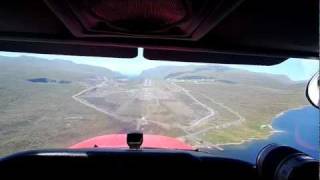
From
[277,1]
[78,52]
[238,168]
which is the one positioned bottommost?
[238,168]

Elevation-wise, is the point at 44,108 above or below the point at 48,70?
below

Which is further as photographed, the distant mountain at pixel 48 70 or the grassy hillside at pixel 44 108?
the distant mountain at pixel 48 70

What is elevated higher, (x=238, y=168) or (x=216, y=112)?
(x=238, y=168)

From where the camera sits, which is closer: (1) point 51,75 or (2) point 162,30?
(2) point 162,30

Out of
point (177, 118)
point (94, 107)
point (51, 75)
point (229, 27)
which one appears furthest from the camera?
point (51, 75)

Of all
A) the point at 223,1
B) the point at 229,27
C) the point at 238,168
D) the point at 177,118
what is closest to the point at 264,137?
the point at 177,118

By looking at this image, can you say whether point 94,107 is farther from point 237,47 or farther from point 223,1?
point 223,1

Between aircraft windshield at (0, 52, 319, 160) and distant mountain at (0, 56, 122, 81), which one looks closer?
aircraft windshield at (0, 52, 319, 160)

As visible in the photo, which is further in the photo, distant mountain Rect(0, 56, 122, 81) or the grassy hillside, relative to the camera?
distant mountain Rect(0, 56, 122, 81)

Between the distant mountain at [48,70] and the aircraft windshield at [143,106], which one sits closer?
the aircraft windshield at [143,106]

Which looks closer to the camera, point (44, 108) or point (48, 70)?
point (44, 108)

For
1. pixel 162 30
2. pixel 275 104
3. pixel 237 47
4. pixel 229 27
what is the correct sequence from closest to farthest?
pixel 162 30
pixel 229 27
pixel 237 47
pixel 275 104
